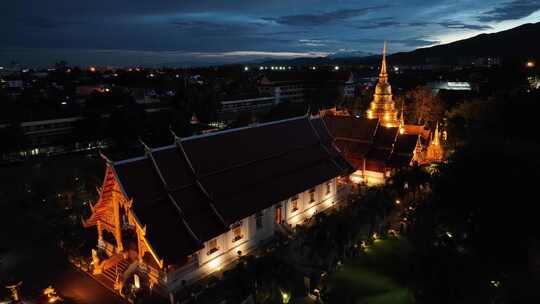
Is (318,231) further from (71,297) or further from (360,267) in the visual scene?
(71,297)

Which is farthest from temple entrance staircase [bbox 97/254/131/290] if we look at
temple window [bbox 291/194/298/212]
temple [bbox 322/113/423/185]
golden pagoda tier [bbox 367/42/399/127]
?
golden pagoda tier [bbox 367/42/399/127]

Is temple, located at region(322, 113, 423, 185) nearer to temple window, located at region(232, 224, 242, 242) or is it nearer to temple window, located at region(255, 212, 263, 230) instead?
temple window, located at region(255, 212, 263, 230)

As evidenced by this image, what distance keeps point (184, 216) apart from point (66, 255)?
1049 cm

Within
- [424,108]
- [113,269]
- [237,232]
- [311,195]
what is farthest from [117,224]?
[424,108]

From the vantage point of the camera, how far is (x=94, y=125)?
49.6m

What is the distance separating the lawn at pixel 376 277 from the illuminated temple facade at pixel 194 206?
5832mm

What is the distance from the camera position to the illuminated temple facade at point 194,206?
19688mm

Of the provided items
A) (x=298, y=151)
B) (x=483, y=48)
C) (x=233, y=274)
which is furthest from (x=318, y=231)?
(x=483, y=48)

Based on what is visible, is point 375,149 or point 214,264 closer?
point 214,264

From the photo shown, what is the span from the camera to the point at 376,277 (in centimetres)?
2169

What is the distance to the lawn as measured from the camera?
65.0ft

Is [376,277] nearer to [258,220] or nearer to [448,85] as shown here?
[258,220]

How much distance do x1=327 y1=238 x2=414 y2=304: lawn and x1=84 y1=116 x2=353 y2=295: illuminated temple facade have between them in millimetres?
5832

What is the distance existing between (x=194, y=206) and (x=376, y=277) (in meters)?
11.9
